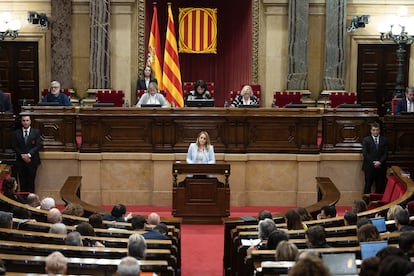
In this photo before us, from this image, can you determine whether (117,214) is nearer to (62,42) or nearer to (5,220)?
(5,220)

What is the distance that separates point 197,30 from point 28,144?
6.74 meters

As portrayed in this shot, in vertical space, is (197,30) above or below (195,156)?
above

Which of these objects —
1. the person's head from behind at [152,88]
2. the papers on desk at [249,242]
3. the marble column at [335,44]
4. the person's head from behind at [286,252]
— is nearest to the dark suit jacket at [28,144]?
the person's head from behind at [152,88]

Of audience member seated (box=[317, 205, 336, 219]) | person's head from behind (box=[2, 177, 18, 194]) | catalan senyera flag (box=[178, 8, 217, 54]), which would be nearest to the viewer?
audience member seated (box=[317, 205, 336, 219])

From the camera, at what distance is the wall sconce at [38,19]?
16.9 m

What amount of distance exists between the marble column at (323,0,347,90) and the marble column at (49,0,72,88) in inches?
215

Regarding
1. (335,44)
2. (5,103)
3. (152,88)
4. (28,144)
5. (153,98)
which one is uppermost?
(335,44)

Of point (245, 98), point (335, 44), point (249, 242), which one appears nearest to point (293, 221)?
point (249, 242)

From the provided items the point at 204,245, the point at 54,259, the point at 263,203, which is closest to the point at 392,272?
the point at 54,259

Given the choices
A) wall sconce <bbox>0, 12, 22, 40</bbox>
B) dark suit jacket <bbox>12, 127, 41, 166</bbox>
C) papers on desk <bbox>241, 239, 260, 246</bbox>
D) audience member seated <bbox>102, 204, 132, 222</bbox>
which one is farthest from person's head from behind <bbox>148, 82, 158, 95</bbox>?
papers on desk <bbox>241, 239, 260, 246</bbox>

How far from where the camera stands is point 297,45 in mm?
17297

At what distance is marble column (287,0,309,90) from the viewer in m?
17.2

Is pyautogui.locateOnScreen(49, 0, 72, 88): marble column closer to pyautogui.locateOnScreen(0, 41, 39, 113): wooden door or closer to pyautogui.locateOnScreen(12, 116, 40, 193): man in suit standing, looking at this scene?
pyautogui.locateOnScreen(0, 41, 39, 113): wooden door

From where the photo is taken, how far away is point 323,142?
13234mm
